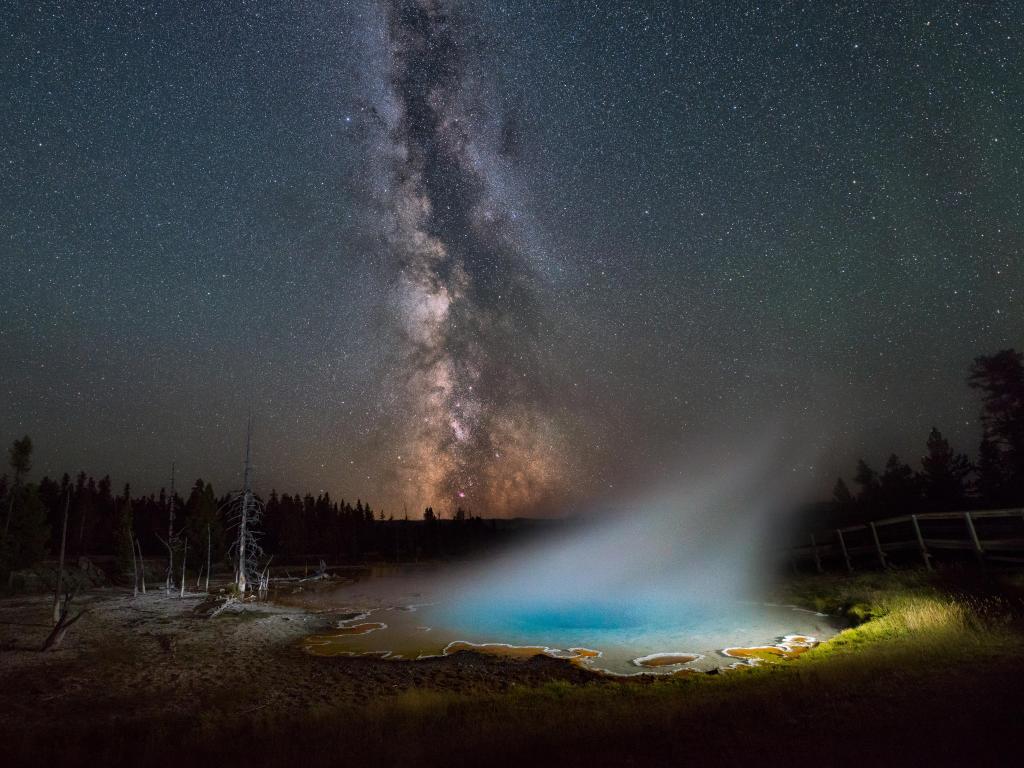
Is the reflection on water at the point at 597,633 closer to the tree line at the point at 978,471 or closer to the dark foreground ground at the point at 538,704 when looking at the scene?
the dark foreground ground at the point at 538,704

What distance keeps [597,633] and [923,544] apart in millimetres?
12777

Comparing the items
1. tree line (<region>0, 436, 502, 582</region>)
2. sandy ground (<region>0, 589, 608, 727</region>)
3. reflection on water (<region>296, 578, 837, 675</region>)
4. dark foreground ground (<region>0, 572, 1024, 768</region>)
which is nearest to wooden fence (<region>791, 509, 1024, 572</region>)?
dark foreground ground (<region>0, 572, 1024, 768</region>)

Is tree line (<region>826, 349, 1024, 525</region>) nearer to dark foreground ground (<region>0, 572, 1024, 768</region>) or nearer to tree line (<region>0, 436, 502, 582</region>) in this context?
dark foreground ground (<region>0, 572, 1024, 768</region>)

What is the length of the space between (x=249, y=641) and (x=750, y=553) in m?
40.1

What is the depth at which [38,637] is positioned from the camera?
19688 mm

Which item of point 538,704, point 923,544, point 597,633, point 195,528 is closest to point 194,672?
point 538,704

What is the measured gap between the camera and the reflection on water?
17562 millimetres

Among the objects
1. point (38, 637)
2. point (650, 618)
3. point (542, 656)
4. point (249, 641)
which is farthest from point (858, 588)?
point (38, 637)

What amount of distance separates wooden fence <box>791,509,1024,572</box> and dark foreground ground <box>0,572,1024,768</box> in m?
1.19

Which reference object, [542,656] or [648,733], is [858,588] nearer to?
[542,656]

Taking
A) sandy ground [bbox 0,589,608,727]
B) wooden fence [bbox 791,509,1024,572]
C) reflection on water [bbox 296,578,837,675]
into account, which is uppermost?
wooden fence [bbox 791,509,1024,572]

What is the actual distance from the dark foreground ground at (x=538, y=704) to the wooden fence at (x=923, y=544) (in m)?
1.19

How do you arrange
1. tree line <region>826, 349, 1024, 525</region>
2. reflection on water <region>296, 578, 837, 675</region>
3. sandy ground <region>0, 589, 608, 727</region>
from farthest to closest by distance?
1. tree line <region>826, 349, 1024, 525</region>
2. reflection on water <region>296, 578, 837, 675</region>
3. sandy ground <region>0, 589, 608, 727</region>

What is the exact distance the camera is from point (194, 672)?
53.6 ft
